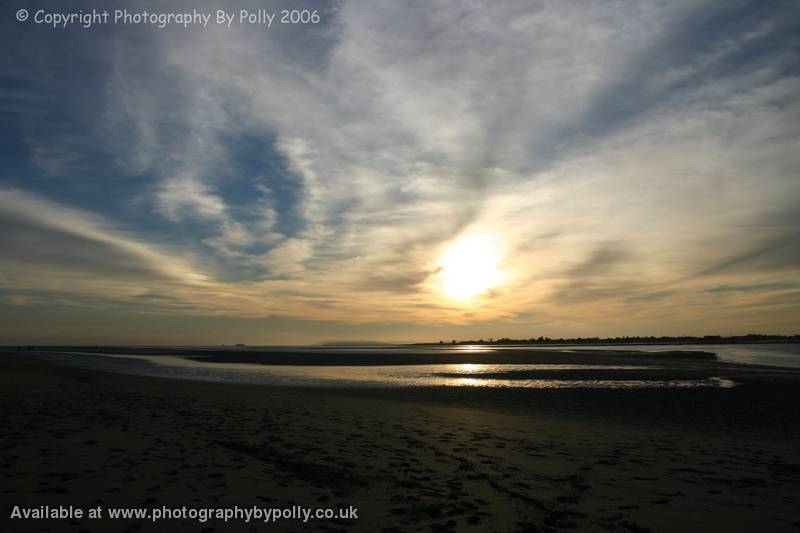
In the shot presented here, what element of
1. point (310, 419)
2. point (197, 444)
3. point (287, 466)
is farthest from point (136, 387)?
point (287, 466)

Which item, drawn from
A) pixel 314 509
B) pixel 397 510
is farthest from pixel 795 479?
pixel 314 509

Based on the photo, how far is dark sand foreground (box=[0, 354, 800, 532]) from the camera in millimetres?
7691

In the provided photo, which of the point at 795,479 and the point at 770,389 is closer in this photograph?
the point at 795,479

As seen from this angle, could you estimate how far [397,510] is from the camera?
7844mm

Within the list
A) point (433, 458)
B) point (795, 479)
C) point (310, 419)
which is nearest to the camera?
point (795, 479)

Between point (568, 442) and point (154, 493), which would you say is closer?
point (154, 493)

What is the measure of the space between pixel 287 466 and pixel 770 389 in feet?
95.9

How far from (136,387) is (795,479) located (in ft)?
97.8

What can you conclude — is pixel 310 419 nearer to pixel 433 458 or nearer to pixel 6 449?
pixel 433 458

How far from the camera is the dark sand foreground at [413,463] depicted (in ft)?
25.2

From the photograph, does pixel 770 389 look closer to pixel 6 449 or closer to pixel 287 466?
pixel 287 466

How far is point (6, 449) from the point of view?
10625 millimetres

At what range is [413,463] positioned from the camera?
10.9 m

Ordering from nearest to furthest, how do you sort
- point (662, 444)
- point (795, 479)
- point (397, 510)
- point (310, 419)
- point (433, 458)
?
point (397, 510)
point (795, 479)
point (433, 458)
point (662, 444)
point (310, 419)
